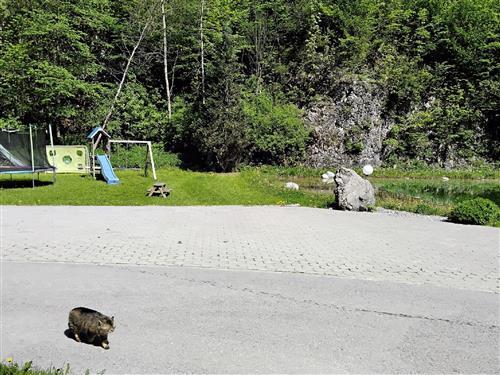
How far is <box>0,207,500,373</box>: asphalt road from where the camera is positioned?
3998 millimetres

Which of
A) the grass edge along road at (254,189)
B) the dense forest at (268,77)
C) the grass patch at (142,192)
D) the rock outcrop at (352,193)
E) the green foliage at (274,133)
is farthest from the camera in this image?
the green foliage at (274,133)

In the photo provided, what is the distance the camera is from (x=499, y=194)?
15555 mm

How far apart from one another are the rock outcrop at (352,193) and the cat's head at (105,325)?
27.5ft

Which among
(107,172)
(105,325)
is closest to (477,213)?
(105,325)

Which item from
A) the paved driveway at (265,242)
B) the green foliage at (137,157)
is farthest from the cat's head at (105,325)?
the green foliage at (137,157)

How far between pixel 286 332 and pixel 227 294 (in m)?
1.21

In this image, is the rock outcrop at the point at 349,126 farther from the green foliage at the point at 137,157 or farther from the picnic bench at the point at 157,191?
the picnic bench at the point at 157,191

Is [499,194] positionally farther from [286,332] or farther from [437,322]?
[286,332]

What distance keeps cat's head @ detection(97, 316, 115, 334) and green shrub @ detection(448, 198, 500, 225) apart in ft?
27.5

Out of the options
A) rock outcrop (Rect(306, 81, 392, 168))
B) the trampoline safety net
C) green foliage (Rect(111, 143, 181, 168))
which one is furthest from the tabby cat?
rock outcrop (Rect(306, 81, 392, 168))

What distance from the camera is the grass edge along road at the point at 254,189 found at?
12.5 m

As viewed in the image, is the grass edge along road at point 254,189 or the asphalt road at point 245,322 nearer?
the asphalt road at point 245,322

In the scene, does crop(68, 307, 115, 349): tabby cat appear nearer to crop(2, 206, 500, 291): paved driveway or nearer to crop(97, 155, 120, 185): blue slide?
crop(2, 206, 500, 291): paved driveway

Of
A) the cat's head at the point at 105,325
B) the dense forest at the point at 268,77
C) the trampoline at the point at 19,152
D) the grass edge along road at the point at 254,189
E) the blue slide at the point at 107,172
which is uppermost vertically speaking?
the dense forest at the point at 268,77
